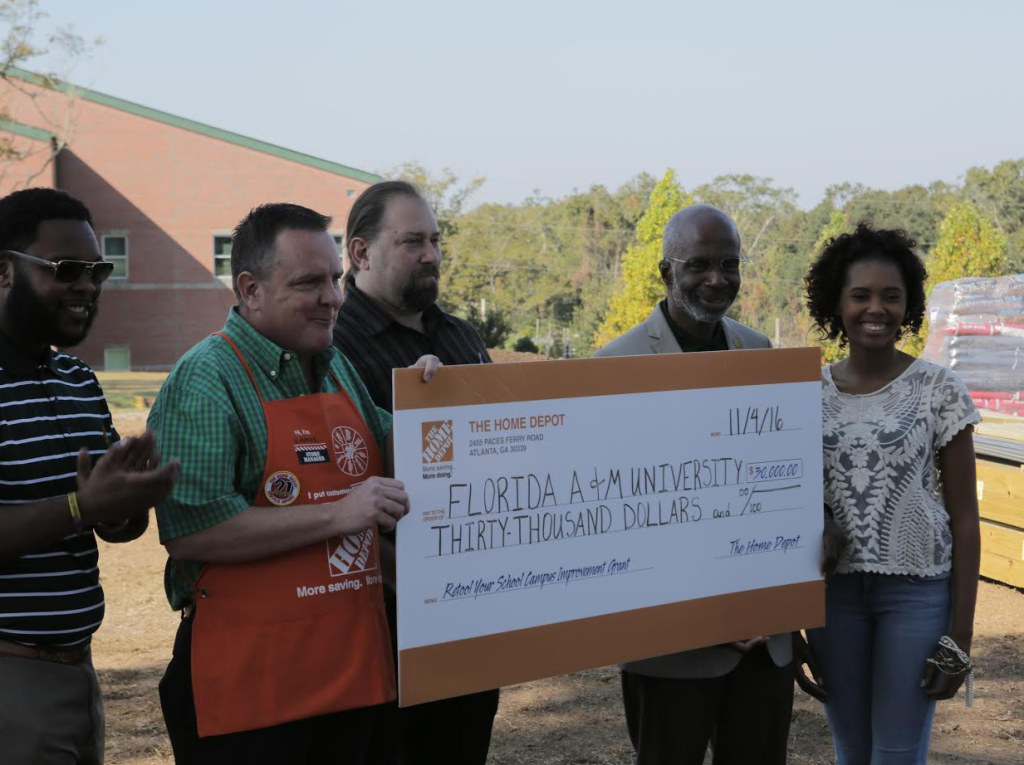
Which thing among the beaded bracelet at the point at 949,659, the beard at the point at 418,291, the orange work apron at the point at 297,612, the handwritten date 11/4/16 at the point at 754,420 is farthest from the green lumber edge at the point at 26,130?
the beaded bracelet at the point at 949,659

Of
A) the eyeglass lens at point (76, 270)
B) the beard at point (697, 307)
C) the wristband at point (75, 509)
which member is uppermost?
the eyeglass lens at point (76, 270)

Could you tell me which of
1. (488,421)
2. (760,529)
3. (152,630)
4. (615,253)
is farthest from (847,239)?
(615,253)

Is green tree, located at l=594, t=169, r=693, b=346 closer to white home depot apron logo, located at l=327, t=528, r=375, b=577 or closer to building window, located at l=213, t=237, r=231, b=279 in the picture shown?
building window, located at l=213, t=237, r=231, b=279

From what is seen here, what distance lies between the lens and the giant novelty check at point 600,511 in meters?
2.69

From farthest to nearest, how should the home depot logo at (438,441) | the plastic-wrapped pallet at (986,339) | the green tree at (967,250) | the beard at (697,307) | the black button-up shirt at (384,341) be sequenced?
the green tree at (967,250) < the plastic-wrapped pallet at (986,339) < the beard at (697,307) < the black button-up shirt at (384,341) < the home depot logo at (438,441)

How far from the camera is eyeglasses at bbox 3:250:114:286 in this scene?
2.44m

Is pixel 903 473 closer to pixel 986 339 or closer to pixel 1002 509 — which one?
pixel 1002 509

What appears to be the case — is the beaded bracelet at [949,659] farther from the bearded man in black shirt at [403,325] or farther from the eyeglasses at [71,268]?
the eyeglasses at [71,268]

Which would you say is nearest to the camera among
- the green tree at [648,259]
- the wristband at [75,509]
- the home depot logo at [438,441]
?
the wristband at [75,509]

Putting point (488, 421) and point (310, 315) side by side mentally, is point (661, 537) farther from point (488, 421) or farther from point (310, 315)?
point (310, 315)

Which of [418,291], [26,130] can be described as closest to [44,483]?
[418,291]

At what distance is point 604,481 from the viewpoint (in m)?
2.97

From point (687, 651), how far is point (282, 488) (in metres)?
1.35

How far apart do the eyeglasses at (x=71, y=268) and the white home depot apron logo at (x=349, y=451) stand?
62 cm
